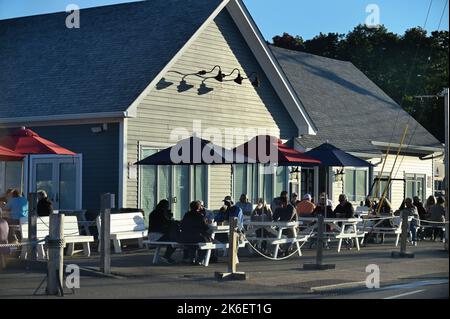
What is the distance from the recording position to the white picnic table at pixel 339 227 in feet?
73.7

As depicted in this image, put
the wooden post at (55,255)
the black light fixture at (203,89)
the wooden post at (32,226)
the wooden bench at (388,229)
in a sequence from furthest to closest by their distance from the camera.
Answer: the black light fixture at (203,89), the wooden bench at (388,229), the wooden post at (32,226), the wooden post at (55,255)

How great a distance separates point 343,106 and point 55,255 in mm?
25209

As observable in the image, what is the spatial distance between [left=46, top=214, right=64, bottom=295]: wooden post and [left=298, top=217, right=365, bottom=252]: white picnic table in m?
9.73

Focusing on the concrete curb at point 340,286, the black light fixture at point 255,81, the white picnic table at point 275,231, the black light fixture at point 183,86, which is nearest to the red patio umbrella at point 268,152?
the white picnic table at point 275,231

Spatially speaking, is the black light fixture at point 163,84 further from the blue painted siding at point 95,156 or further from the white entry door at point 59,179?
the white entry door at point 59,179

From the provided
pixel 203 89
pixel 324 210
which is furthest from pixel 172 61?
pixel 324 210

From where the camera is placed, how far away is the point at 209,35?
87.3 ft

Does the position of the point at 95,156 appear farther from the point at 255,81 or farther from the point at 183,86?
the point at 255,81

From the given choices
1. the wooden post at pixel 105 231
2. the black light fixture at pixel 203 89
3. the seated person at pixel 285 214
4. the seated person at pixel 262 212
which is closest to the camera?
the wooden post at pixel 105 231

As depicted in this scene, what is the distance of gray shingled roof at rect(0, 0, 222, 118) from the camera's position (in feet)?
80.0

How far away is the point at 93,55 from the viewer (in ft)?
86.4

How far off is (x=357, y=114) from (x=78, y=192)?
641 inches

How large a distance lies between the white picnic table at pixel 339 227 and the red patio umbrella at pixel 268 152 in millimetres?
1668
